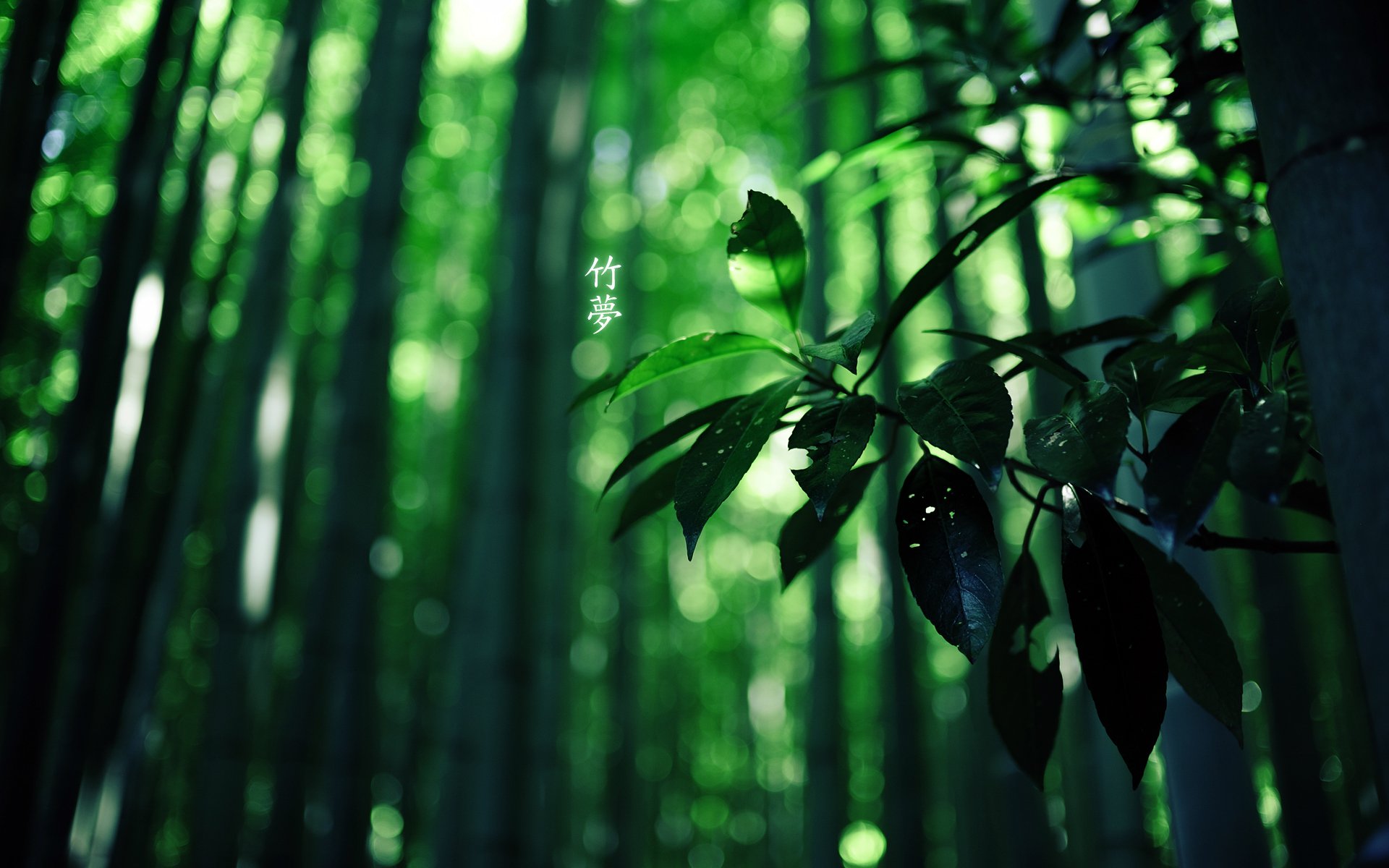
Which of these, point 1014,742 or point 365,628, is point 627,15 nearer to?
point 365,628

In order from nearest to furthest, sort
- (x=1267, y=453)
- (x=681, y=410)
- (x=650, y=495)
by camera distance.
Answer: (x=1267, y=453), (x=650, y=495), (x=681, y=410)

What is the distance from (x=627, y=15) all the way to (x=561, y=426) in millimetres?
2241

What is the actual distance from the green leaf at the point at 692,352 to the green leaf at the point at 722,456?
42 mm

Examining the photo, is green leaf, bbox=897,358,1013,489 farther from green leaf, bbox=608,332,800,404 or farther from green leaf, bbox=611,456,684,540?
green leaf, bbox=611,456,684,540

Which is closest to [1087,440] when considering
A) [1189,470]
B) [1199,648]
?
[1189,470]

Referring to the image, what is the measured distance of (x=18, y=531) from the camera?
213cm

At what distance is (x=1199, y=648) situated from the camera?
71 cm

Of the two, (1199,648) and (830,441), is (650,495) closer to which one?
(830,441)

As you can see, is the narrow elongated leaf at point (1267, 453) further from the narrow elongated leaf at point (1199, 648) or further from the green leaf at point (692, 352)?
the green leaf at point (692, 352)

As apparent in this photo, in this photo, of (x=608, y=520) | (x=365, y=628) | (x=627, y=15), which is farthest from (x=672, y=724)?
(x=627, y=15)

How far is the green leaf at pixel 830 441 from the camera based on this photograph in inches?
23.1

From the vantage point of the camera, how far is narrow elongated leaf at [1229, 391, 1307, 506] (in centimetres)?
51

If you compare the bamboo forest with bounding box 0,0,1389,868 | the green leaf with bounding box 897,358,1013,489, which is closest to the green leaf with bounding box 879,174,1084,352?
the bamboo forest with bounding box 0,0,1389,868

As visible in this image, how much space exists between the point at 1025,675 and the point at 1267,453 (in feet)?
1.09
